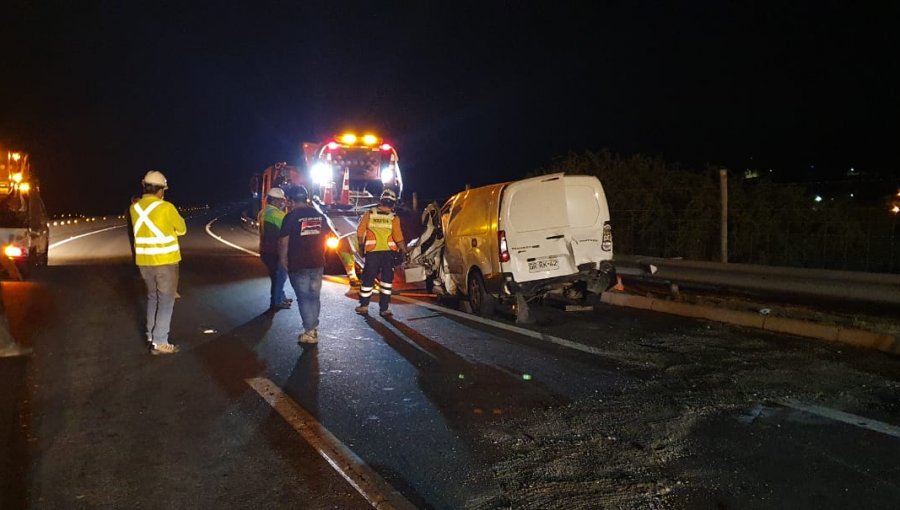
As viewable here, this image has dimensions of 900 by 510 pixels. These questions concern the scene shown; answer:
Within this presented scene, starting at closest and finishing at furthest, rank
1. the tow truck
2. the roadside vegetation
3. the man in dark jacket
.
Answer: the man in dark jacket < the roadside vegetation < the tow truck

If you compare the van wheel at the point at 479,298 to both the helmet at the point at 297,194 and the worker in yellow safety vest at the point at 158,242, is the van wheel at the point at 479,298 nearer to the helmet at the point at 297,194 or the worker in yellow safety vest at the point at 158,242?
the helmet at the point at 297,194

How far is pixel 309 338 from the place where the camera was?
325 inches

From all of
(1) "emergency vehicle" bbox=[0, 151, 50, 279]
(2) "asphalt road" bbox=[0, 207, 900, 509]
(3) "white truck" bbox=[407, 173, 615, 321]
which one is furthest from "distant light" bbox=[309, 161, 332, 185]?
(2) "asphalt road" bbox=[0, 207, 900, 509]

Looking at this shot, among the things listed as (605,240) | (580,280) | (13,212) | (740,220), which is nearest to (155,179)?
(580,280)

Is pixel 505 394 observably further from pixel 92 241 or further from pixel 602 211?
pixel 92 241

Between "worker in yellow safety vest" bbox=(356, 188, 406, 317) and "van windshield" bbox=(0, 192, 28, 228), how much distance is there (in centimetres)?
734

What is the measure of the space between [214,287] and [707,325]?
823 centimetres

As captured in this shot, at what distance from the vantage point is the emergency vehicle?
12.7 m

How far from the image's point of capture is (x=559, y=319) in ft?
32.2

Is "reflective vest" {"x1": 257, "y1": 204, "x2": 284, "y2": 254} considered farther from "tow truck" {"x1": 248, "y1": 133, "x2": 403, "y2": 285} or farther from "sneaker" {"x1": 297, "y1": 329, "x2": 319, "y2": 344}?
"tow truck" {"x1": 248, "y1": 133, "x2": 403, "y2": 285}

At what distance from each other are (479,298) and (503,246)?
1041 millimetres

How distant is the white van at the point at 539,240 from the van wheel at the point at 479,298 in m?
0.01

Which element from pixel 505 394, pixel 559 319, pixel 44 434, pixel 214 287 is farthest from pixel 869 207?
pixel 44 434

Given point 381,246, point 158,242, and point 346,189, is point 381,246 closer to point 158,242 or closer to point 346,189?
point 158,242
